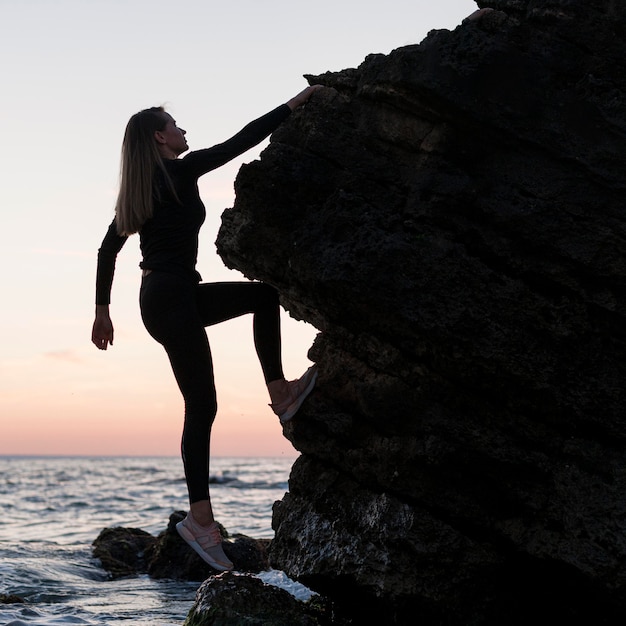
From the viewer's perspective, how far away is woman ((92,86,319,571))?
6.48m

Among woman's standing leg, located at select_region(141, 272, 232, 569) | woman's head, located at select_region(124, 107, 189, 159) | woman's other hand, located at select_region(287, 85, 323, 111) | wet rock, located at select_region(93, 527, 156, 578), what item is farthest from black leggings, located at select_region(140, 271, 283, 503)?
wet rock, located at select_region(93, 527, 156, 578)

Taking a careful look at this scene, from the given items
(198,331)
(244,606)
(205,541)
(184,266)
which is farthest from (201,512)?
(184,266)

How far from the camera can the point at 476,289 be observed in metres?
6.00

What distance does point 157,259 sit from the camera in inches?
258

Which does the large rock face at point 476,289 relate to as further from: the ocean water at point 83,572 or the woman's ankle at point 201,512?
the ocean water at point 83,572

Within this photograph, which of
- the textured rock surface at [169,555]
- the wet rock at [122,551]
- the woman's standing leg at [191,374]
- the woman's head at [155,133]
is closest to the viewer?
the woman's standing leg at [191,374]

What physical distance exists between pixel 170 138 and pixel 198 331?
5.57 ft

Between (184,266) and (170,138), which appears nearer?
(184,266)

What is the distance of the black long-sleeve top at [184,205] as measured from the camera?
6539 mm

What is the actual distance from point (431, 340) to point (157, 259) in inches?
93.9

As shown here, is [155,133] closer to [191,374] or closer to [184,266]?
[184,266]

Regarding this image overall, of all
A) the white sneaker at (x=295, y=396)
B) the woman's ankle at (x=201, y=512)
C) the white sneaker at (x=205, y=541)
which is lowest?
the white sneaker at (x=205, y=541)

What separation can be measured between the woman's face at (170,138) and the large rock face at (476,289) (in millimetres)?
693

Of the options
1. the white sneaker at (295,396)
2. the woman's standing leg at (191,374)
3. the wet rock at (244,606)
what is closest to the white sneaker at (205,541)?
the woman's standing leg at (191,374)
